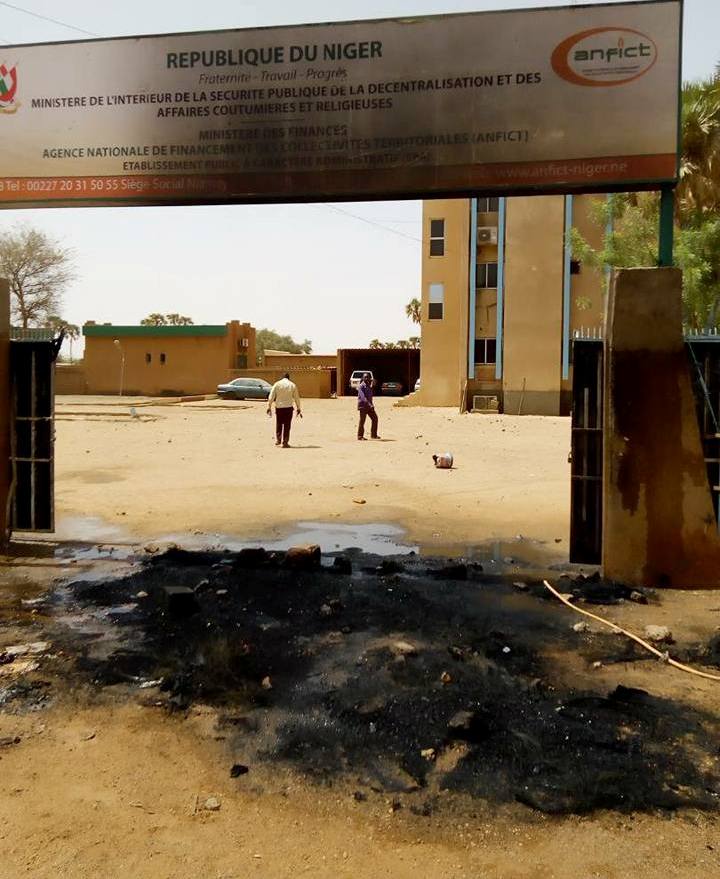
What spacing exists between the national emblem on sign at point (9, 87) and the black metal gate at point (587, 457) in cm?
616

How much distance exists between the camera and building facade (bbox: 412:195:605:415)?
35469 millimetres

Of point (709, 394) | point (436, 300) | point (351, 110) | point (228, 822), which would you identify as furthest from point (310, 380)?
point (228, 822)

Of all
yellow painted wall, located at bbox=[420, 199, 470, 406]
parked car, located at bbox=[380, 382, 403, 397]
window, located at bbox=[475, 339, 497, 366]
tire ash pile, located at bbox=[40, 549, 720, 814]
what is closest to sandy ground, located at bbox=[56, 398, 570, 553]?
tire ash pile, located at bbox=[40, 549, 720, 814]

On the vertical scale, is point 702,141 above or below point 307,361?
above

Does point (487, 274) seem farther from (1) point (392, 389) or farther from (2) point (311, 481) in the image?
(2) point (311, 481)

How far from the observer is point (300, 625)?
5633 mm

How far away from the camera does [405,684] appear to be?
4.52 m

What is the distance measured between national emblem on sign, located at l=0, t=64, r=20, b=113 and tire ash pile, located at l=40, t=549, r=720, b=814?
4966 mm

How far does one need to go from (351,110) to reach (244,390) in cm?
3952

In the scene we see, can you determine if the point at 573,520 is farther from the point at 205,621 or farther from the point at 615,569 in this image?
the point at 205,621

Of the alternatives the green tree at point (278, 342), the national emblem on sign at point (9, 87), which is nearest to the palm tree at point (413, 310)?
the green tree at point (278, 342)

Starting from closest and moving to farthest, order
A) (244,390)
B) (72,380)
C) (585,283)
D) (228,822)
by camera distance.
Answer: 1. (228,822)
2. (585,283)
3. (244,390)
4. (72,380)

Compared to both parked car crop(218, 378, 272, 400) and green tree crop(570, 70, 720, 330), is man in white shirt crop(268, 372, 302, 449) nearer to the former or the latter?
green tree crop(570, 70, 720, 330)

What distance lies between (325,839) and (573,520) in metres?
4.74
